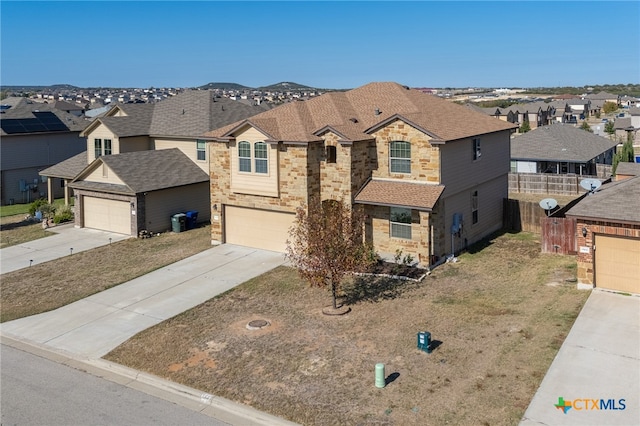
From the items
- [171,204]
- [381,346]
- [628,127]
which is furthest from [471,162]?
[628,127]

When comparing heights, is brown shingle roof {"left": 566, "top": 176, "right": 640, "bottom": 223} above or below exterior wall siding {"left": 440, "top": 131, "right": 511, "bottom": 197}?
below

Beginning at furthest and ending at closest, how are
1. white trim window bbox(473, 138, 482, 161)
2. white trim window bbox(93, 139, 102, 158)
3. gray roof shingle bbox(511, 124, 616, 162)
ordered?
gray roof shingle bbox(511, 124, 616, 162), white trim window bbox(93, 139, 102, 158), white trim window bbox(473, 138, 482, 161)

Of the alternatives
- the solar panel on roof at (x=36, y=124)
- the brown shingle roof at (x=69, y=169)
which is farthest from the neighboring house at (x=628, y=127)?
the solar panel on roof at (x=36, y=124)

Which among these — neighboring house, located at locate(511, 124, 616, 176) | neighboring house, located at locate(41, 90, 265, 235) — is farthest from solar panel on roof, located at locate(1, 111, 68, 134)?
neighboring house, located at locate(511, 124, 616, 176)

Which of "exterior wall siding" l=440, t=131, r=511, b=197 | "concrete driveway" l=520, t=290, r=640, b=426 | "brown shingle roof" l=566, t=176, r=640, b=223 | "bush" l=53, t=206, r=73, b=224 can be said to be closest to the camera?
"concrete driveway" l=520, t=290, r=640, b=426

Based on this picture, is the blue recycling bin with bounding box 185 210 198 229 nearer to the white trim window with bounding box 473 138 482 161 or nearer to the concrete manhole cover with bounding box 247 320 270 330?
the concrete manhole cover with bounding box 247 320 270 330

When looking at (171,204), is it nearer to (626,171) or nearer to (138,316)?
(138,316)

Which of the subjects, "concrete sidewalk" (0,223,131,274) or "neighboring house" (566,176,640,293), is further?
"concrete sidewalk" (0,223,131,274)
